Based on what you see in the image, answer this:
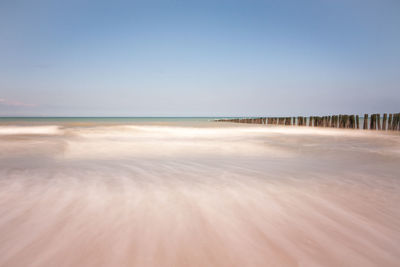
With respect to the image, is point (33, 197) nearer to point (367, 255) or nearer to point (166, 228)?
point (166, 228)

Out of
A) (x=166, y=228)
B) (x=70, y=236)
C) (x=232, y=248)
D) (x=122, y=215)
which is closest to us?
(x=232, y=248)

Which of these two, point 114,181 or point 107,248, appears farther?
point 114,181

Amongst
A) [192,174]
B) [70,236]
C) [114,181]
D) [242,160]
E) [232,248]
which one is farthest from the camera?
[242,160]

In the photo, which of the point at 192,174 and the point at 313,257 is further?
the point at 192,174

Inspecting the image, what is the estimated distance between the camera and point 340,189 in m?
3.00

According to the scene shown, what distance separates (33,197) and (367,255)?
3191 mm

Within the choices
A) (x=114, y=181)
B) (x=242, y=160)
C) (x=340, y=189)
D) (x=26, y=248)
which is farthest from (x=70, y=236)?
(x=242, y=160)

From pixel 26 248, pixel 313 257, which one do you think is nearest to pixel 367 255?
pixel 313 257

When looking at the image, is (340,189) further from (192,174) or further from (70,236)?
(70,236)

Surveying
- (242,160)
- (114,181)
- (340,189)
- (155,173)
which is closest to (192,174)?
(155,173)

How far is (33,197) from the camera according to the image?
2635 mm

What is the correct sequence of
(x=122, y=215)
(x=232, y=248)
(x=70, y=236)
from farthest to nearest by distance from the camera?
1. (x=122, y=215)
2. (x=70, y=236)
3. (x=232, y=248)

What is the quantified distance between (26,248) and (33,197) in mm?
1202

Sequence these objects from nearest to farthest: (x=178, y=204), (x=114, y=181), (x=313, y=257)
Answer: (x=313, y=257), (x=178, y=204), (x=114, y=181)
